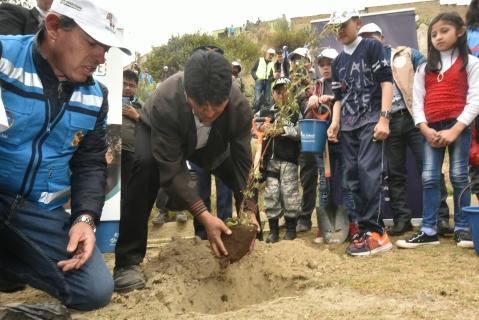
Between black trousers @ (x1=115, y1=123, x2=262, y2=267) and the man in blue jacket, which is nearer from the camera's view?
the man in blue jacket

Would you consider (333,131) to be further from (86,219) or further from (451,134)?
(86,219)

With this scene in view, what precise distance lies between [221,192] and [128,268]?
5.41 feet

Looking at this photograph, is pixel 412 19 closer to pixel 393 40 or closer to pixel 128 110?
pixel 393 40

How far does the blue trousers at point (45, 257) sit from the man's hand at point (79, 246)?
7 centimetres

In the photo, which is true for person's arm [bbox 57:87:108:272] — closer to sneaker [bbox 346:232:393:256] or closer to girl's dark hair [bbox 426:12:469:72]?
sneaker [bbox 346:232:393:256]

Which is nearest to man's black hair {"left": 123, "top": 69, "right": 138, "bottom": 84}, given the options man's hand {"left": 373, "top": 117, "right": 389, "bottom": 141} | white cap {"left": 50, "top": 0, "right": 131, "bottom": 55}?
man's hand {"left": 373, "top": 117, "right": 389, "bottom": 141}

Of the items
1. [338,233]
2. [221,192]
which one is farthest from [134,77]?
[338,233]

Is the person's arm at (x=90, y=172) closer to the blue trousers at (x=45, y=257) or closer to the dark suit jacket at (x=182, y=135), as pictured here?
the blue trousers at (x=45, y=257)

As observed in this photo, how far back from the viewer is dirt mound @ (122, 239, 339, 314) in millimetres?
3047

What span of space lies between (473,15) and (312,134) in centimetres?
174

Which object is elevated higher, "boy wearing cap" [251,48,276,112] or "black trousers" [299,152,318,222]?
"boy wearing cap" [251,48,276,112]

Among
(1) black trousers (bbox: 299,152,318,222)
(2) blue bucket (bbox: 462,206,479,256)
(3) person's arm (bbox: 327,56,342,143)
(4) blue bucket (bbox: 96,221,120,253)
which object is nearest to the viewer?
(2) blue bucket (bbox: 462,206,479,256)

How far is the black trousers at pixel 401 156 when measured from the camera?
16.0 feet

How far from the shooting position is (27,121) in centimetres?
262
